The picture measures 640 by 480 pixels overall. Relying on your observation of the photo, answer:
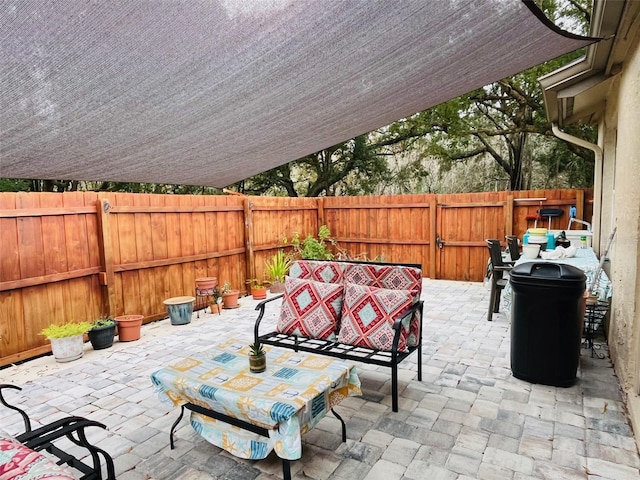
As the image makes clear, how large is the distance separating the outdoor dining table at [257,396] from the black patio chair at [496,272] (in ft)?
10.5

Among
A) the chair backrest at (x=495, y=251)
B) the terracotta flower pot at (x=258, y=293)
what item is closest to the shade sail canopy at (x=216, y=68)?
the chair backrest at (x=495, y=251)

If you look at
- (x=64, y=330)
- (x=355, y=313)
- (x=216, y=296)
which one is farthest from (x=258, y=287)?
(x=355, y=313)

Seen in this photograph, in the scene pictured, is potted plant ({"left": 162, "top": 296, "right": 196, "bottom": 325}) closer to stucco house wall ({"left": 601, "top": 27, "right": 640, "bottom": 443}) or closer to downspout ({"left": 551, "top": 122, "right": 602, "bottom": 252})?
stucco house wall ({"left": 601, "top": 27, "right": 640, "bottom": 443})

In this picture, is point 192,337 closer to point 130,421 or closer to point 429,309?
point 130,421

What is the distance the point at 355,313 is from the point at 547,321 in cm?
149

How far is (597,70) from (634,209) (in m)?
1.76

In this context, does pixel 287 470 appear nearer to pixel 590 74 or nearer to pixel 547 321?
pixel 547 321

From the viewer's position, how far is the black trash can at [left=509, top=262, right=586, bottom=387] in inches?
120

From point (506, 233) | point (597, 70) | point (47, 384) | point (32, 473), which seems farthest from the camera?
point (506, 233)

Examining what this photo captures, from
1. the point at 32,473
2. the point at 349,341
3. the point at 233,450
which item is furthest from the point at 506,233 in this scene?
the point at 32,473

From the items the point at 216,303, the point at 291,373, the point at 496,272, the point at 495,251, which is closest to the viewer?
the point at 291,373

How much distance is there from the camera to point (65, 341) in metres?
3.98

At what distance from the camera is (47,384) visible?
11.3 feet

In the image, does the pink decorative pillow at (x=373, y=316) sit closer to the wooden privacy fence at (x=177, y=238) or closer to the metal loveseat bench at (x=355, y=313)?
the metal loveseat bench at (x=355, y=313)
